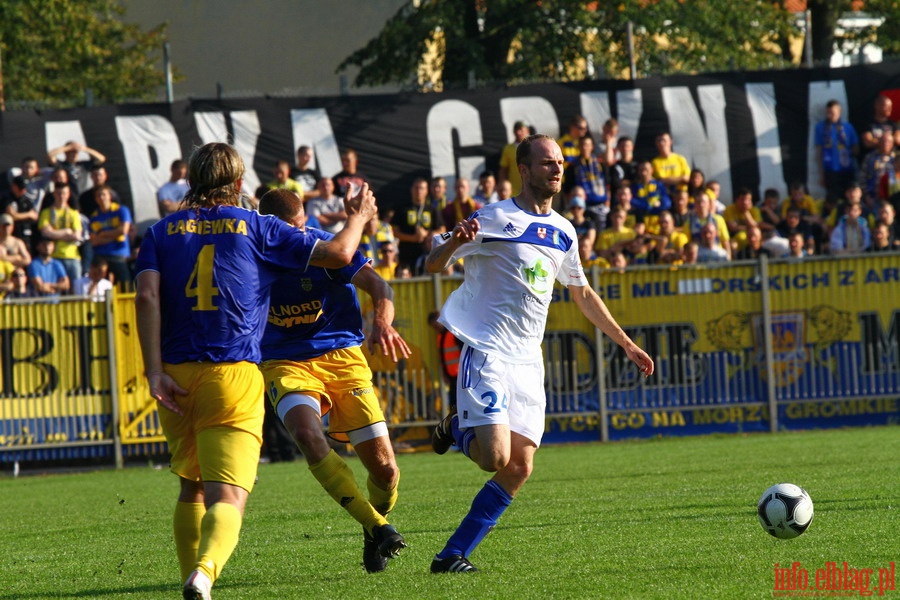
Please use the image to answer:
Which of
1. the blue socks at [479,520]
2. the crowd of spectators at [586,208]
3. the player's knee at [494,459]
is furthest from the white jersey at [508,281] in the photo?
the crowd of spectators at [586,208]

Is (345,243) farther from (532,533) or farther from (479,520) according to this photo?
(532,533)

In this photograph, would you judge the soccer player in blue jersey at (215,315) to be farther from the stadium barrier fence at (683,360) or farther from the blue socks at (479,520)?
the stadium barrier fence at (683,360)

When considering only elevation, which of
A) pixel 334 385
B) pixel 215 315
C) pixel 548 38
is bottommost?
pixel 334 385

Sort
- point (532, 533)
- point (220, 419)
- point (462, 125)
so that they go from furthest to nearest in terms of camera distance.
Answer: point (462, 125), point (532, 533), point (220, 419)

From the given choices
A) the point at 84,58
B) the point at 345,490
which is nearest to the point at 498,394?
the point at 345,490

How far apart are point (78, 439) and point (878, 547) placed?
11935 millimetres

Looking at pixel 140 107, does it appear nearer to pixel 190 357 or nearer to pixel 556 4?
pixel 556 4

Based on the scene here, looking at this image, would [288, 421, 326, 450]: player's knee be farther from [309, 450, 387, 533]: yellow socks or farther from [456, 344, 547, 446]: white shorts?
[456, 344, 547, 446]: white shorts

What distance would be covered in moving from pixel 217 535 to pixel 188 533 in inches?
23.8

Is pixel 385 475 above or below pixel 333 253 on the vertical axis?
below

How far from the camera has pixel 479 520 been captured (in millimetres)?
6551

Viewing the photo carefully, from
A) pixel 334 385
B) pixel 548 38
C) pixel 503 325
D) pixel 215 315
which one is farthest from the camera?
pixel 548 38

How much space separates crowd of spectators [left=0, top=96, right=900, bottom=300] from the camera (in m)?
17.4

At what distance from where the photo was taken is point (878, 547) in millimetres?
6539
